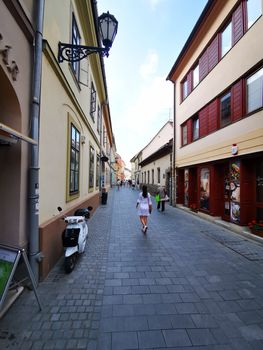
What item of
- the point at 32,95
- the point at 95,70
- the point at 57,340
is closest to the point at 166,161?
the point at 95,70

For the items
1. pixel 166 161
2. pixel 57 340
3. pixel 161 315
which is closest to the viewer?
pixel 57 340

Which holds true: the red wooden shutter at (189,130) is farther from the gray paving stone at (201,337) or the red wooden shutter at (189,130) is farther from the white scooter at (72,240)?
the gray paving stone at (201,337)

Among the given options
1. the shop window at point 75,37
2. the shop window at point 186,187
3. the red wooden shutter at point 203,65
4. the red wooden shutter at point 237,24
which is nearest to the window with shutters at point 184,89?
the red wooden shutter at point 203,65

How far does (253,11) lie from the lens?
264 inches

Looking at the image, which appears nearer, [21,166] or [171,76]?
[21,166]

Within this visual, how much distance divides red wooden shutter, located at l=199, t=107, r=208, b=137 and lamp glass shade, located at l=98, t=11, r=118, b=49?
22.1ft

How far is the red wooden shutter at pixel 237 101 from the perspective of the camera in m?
7.21

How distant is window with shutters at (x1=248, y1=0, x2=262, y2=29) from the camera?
21.0 feet

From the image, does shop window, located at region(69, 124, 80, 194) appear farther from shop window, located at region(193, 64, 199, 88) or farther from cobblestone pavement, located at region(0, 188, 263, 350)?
shop window, located at region(193, 64, 199, 88)

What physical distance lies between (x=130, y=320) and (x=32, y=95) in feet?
11.7

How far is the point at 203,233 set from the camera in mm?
7223

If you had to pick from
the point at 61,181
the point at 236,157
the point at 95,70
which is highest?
the point at 95,70

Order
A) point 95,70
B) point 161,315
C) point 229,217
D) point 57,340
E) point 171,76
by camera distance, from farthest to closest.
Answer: point 171,76, point 95,70, point 229,217, point 161,315, point 57,340

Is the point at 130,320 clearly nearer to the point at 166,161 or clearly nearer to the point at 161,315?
the point at 161,315
